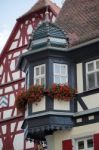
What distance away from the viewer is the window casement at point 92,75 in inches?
821

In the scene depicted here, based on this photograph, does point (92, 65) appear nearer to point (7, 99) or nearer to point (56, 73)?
point (56, 73)

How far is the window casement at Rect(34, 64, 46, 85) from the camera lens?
844 inches

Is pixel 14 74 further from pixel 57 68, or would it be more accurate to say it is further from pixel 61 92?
pixel 61 92

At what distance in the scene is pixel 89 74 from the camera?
69.4 ft

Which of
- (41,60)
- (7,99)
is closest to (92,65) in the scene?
(41,60)

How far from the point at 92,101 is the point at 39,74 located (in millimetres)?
2466

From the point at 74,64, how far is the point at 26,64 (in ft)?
6.62

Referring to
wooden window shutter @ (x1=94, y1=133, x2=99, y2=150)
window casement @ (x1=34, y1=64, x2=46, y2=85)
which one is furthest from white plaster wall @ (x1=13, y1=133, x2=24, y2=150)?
wooden window shutter @ (x1=94, y1=133, x2=99, y2=150)

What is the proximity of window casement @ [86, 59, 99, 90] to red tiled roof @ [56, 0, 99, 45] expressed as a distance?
41.6 inches

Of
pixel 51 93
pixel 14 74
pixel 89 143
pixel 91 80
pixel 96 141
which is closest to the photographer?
pixel 96 141

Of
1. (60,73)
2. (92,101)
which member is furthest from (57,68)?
(92,101)

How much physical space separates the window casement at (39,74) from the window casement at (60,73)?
17.9 inches

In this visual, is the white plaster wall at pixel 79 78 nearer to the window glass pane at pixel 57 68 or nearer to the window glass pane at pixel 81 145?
the window glass pane at pixel 57 68

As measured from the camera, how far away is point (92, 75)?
2106 cm
